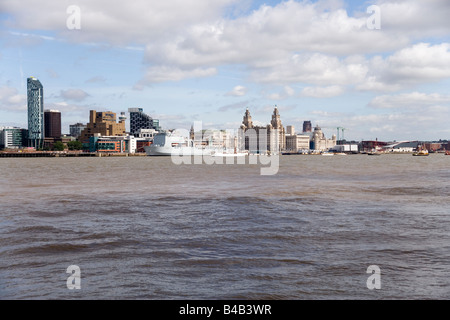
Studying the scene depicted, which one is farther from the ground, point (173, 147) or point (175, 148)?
point (173, 147)

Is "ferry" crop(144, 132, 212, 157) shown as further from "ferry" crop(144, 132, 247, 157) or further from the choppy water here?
the choppy water

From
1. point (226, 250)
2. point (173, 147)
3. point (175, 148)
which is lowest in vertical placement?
point (226, 250)

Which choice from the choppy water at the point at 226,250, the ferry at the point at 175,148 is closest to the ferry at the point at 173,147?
the ferry at the point at 175,148

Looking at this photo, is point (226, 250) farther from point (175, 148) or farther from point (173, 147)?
point (173, 147)

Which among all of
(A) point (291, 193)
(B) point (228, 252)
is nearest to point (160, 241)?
(B) point (228, 252)

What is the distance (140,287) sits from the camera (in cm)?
864

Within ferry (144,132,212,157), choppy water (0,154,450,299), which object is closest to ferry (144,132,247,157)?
ferry (144,132,212,157)

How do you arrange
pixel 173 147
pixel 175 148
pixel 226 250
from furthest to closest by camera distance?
pixel 173 147, pixel 175 148, pixel 226 250

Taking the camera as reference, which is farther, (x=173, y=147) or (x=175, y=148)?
(x=173, y=147)

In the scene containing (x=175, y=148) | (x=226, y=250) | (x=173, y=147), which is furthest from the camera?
(x=173, y=147)

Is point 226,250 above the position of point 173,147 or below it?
below

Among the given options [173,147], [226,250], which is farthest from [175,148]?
[226,250]
